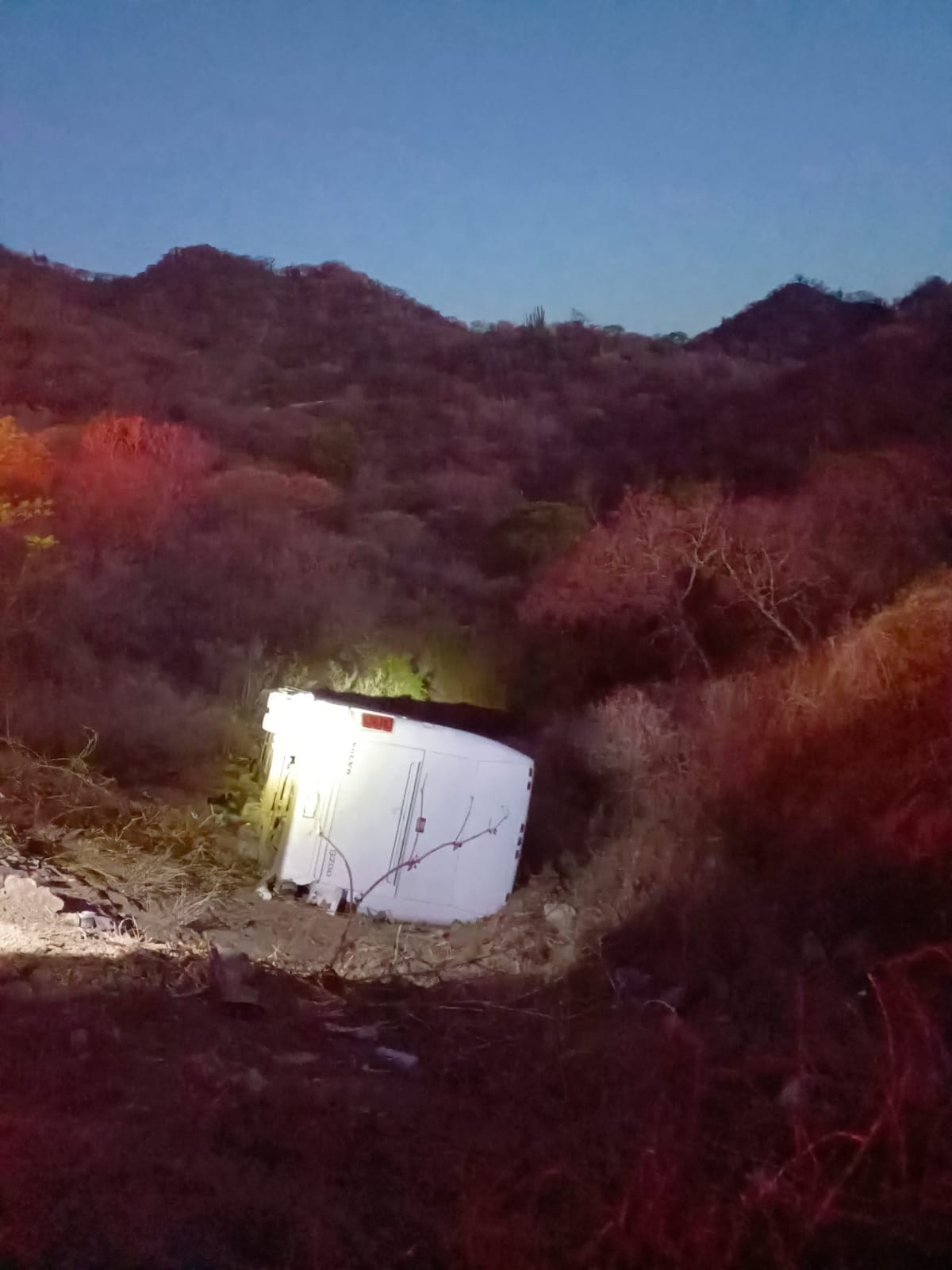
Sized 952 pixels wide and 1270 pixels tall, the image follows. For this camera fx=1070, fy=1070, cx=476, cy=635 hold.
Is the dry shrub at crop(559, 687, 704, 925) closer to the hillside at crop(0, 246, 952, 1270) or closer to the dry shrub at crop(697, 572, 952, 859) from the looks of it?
the hillside at crop(0, 246, 952, 1270)

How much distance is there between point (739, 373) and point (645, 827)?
1896cm

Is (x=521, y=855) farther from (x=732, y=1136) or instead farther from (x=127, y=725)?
(x=732, y=1136)

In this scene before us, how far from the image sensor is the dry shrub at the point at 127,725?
998cm

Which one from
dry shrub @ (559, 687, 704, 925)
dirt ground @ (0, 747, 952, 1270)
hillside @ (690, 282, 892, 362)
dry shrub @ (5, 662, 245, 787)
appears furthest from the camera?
hillside @ (690, 282, 892, 362)

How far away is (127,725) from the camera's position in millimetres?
A: 10406

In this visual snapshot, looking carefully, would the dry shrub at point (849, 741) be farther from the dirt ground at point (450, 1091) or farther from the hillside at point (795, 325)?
the hillside at point (795, 325)

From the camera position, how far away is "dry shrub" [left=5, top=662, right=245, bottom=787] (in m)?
9.98

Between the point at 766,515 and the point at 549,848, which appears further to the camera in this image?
the point at 766,515

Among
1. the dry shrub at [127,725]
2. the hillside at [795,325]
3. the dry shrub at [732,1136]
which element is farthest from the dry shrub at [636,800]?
the hillside at [795,325]

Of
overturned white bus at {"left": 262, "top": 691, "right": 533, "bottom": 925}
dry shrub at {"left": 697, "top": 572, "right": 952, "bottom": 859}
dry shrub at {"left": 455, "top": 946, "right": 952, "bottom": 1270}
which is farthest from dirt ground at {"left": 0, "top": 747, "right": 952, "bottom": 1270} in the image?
dry shrub at {"left": 697, "top": 572, "right": 952, "bottom": 859}

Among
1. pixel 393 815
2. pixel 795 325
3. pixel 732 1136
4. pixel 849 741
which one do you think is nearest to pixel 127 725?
pixel 393 815

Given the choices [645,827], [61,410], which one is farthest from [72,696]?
[61,410]

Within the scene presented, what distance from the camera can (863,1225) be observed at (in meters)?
3.84

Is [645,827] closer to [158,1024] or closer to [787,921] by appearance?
[787,921]
